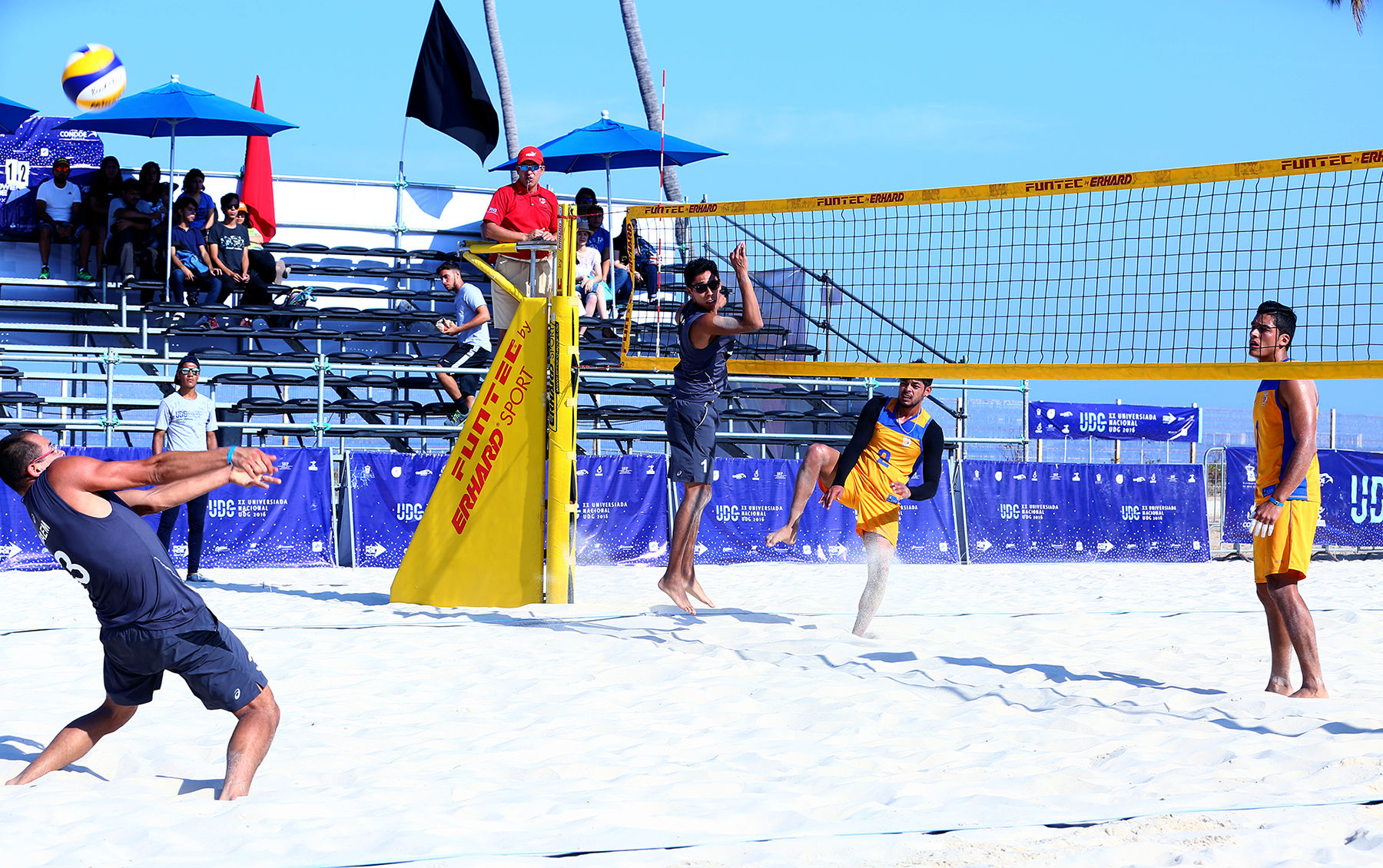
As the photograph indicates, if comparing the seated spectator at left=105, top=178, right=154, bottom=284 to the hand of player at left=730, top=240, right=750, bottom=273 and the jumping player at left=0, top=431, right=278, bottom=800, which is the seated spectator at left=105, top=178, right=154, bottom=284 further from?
the jumping player at left=0, top=431, right=278, bottom=800

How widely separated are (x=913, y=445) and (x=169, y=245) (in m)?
8.88

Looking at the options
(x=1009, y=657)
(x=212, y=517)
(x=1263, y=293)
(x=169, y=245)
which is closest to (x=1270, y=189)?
(x=1263, y=293)

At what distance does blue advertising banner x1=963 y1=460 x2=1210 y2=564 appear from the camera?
11109 millimetres

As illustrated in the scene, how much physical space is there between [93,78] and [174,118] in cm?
190

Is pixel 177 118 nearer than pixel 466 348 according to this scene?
No

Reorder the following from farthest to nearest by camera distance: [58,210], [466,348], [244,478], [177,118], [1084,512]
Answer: [58,210]
[177,118]
[1084,512]
[466,348]
[244,478]

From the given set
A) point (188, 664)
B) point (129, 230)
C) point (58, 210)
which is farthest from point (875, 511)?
point (58, 210)

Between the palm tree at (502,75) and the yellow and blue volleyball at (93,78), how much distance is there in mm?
8799

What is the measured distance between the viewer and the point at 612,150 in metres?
14.2

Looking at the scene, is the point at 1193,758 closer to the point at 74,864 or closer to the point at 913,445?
the point at 913,445

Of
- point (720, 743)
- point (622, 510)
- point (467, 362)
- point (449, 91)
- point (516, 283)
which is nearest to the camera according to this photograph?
point (720, 743)

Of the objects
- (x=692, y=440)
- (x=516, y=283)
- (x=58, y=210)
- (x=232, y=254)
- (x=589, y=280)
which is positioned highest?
(x=58, y=210)

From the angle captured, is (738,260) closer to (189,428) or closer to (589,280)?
(189,428)

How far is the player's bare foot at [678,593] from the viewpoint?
6.29 metres
